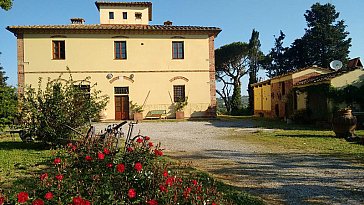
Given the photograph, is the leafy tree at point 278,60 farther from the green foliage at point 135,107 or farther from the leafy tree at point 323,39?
the green foliage at point 135,107

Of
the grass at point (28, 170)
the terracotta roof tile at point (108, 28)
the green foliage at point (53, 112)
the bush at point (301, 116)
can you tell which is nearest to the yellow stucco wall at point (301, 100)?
the bush at point (301, 116)

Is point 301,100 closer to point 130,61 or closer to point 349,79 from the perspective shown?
point 349,79

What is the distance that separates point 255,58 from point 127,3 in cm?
1981

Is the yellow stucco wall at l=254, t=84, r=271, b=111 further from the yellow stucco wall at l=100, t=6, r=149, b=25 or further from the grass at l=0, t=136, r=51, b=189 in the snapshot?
the grass at l=0, t=136, r=51, b=189

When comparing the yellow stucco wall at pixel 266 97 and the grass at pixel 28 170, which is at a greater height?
the yellow stucco wall at pixel 266 97

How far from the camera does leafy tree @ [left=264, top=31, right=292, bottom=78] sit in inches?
1670

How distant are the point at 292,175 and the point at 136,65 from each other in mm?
19307

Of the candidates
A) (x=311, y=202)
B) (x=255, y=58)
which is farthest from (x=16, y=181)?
(x=255, y=58)

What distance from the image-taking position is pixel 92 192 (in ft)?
10.6

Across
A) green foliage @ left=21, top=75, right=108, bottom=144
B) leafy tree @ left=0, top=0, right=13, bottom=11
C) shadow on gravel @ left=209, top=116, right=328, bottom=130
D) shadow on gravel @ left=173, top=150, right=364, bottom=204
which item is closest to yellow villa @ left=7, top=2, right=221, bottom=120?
shadow on gravel @ left=209, top=116, right=328, bottom=130

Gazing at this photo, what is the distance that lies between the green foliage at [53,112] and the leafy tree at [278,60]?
37.1 meters

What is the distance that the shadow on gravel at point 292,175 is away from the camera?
189 inches

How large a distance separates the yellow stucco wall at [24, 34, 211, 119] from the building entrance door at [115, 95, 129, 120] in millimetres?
374

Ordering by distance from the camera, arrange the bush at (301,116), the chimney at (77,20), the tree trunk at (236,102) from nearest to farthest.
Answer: the bush at (301,116)
the chimney at (77,20)
the tree trunk at (236,102)
